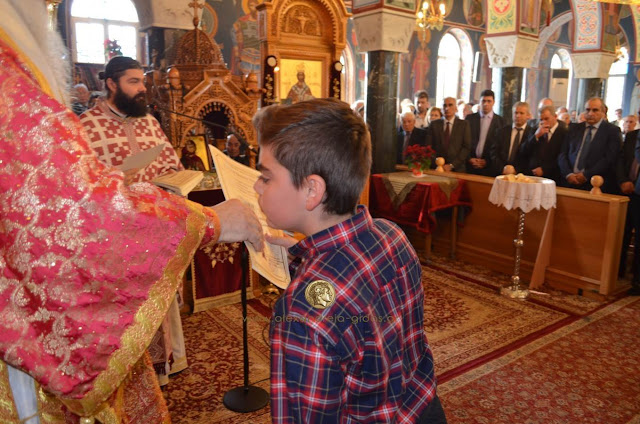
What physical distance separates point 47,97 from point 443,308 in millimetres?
3908

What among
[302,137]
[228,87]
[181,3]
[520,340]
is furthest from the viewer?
[181,3]

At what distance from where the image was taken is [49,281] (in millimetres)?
991

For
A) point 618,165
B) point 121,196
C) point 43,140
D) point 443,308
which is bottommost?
point 443,308

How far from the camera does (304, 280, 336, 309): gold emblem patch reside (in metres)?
0.99

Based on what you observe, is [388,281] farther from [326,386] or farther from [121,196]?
[121,196]

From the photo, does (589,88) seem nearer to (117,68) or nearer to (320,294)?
(117,68)

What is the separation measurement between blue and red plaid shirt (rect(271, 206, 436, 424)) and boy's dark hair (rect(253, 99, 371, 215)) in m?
0.10

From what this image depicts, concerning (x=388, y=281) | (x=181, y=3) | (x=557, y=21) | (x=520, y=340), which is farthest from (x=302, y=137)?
(x=557, y=21)

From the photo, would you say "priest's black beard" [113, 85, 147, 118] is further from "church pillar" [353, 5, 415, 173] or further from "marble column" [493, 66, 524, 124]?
"marble column" [493, 66, 524, 124]

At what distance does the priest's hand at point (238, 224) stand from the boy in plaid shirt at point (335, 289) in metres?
0.16

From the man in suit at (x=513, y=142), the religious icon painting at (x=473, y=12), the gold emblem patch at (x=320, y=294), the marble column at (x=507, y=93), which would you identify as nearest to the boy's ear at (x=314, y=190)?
the gold emblem patch at (x=320, y=294)

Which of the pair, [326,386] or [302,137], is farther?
[302,137]

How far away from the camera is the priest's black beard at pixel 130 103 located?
9.77 feet

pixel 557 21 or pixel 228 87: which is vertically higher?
pixel 557 21
